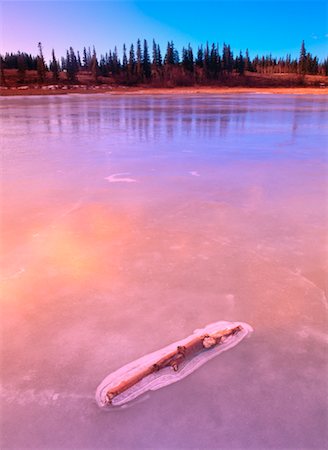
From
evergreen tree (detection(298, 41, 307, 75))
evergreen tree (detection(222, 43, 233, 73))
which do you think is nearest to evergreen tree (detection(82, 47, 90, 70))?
evergreen tree (detection(222, 43, 233, 73))

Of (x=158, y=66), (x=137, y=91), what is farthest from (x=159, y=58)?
(x=137, y=91)

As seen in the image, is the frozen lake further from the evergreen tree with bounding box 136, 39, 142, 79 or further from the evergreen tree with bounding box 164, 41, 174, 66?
the evergreen tree with bounding box 164, 41, 174, 66

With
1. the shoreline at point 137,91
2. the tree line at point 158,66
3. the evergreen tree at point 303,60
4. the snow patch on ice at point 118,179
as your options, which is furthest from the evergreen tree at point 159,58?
the snow patch on ice at point 118,179

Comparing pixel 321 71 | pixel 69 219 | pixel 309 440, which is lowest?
pixel 309 440

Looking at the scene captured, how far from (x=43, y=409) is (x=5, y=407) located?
0.20 meters

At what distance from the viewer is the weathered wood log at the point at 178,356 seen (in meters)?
1.89

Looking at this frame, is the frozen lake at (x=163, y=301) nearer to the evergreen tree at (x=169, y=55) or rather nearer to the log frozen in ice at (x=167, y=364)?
the log frozen in ice at (x=167, y=364)

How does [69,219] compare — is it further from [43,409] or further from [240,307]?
[43,409]

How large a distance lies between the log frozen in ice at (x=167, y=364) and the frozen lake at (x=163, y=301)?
0.19ft

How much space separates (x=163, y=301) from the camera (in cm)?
265

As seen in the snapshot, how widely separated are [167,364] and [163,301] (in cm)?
65

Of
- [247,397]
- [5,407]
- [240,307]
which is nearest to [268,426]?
[247,397]

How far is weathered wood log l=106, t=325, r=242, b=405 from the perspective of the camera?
189cm

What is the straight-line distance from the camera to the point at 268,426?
1.71m
